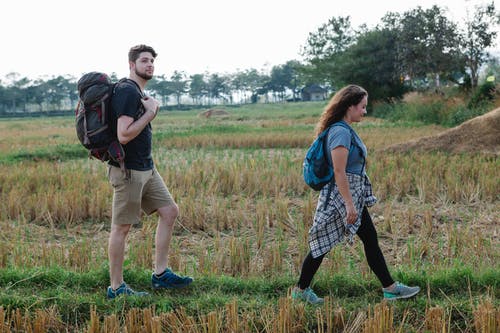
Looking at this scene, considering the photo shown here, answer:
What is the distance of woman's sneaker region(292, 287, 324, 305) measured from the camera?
11.3 feet

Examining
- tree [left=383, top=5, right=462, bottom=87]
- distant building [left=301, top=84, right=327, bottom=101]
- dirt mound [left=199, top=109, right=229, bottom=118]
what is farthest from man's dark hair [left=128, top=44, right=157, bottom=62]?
distant building [left=301, top=84, right=327, bottom=101]

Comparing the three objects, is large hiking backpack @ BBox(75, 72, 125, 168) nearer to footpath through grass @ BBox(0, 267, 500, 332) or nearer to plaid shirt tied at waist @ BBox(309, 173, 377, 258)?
footpath through grass @ BBox(0, 267, 500, 332)

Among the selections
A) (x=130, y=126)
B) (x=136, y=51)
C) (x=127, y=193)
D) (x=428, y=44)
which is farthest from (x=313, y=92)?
(x=130, y=126)

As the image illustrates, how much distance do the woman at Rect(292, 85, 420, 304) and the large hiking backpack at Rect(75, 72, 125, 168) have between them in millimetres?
1388

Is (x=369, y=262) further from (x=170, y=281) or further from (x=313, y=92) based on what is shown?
(x=313, y=92)

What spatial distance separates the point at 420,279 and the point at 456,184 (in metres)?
3.68

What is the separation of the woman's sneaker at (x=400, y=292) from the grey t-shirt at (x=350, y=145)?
2.67ft

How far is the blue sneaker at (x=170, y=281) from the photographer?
3.79 meters

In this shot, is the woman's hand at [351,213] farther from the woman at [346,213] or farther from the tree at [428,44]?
the tree at [428,44]

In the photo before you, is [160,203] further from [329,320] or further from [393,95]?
[393,95]

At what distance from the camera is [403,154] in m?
10.4

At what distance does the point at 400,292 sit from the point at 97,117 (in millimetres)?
2342

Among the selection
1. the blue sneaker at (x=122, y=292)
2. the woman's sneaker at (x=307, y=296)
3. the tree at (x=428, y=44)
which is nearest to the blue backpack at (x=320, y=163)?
the woman's sneaker at (x=307, y=296)

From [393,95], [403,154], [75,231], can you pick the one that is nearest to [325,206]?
[75,231]
